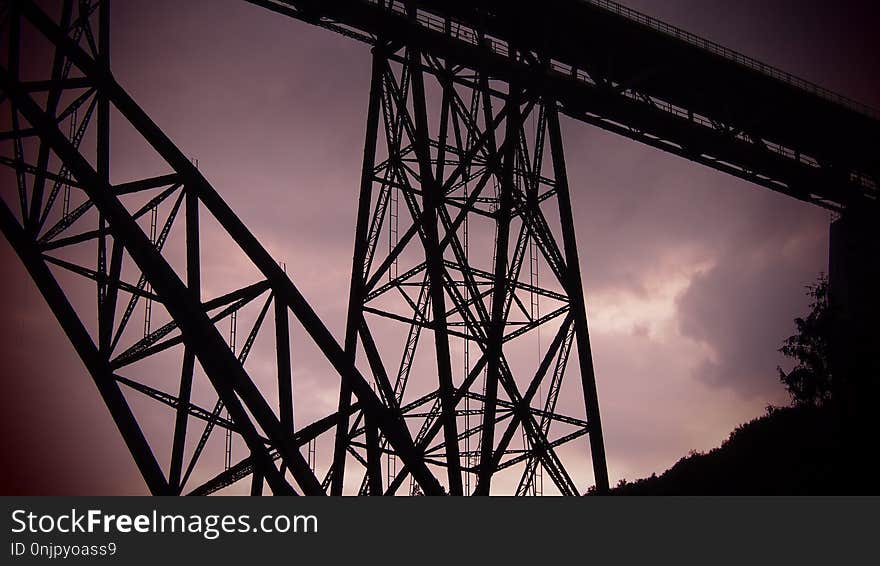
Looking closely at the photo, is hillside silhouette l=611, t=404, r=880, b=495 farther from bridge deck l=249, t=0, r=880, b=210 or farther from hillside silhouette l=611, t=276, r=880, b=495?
bridge deck l=249, t=0, r=880, b=210

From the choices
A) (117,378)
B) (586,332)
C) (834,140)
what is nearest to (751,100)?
(834,140)

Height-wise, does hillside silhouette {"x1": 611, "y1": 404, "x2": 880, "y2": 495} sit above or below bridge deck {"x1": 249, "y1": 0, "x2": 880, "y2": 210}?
below

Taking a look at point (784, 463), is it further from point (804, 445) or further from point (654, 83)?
point (654, 83)

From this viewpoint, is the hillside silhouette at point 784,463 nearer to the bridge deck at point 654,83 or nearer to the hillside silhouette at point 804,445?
the hillside silhouette at point 804,445

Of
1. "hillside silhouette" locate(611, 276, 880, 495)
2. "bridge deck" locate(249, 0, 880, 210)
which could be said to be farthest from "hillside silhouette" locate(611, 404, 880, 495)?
"bridge deck" locate(249, 0, 880, 210)

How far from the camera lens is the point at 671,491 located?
2302 centimetres

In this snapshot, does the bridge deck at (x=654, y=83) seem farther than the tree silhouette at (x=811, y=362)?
No

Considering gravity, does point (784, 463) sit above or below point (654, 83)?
below

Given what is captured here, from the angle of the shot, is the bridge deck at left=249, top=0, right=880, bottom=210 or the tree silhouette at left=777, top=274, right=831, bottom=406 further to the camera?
the tree silhouette at left=777, top=274, right=831, bottom=406

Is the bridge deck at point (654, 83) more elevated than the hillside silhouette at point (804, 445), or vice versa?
the bridge deck at point (654, 83)

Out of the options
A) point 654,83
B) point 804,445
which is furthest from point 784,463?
point 654,83

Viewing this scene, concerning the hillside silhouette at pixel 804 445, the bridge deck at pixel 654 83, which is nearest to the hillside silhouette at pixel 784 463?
the hillside silhouette at pixel 804 445
